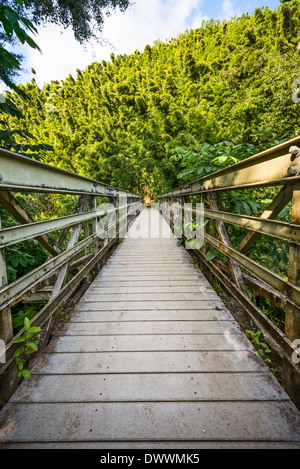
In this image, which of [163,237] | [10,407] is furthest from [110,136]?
[10,407]

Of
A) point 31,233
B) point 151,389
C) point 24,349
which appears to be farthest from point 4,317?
point 151,389

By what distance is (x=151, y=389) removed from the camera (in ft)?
3.69

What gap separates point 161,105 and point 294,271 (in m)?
20.2

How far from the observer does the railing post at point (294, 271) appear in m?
0.95

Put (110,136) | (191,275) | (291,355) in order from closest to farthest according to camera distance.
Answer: (291,355) → (191,275) → (110,136)

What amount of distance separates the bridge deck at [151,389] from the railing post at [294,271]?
15.0 inches

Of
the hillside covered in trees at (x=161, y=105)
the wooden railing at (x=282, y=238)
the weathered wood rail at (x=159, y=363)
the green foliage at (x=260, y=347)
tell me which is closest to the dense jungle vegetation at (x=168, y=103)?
the hillside covered in trees at (x=161, y=105)

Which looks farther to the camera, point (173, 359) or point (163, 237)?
point (163, 237)

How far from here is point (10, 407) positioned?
103cm

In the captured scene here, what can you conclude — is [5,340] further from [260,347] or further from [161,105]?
[161,105]

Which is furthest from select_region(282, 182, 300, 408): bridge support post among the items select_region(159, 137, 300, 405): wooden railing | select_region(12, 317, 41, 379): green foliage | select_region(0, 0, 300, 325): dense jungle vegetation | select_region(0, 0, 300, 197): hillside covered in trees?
select_region(0, 0, 300, 197): hillside covered in trees

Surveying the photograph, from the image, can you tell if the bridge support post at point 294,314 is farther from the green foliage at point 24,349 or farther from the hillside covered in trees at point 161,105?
the hillside covered in trees at point 161,105

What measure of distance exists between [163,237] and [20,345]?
4273 mm

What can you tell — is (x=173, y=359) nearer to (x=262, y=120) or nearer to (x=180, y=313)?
(x=180, y=313)
